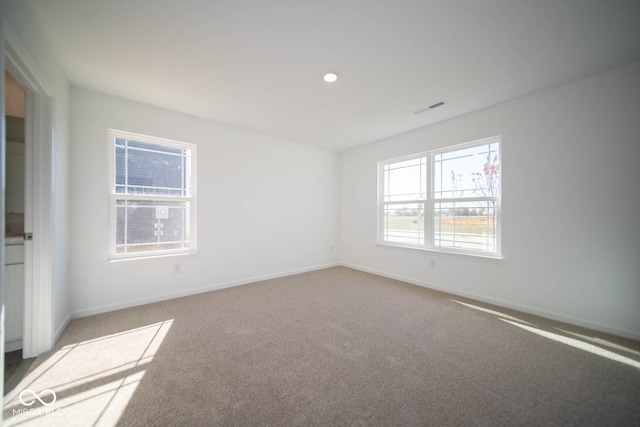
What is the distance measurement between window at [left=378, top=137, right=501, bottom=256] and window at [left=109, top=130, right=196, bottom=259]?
3.38 m

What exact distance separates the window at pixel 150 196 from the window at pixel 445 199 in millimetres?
3384

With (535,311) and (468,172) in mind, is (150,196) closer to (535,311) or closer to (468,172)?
(468,172)

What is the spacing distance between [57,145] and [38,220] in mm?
747

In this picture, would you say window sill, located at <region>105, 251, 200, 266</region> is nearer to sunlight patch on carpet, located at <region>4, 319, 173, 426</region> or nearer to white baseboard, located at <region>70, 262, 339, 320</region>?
white baseboard, located at <region>70, 262, 339, 320</region>

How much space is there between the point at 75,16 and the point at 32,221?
164 cm

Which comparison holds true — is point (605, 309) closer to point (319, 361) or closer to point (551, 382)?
point (551, 382)

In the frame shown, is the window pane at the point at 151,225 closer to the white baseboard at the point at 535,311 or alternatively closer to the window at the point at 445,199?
the window at the point at 445,199

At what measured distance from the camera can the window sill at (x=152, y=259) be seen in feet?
9.27

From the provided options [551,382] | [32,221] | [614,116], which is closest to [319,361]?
[551,382]

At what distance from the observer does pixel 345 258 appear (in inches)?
206

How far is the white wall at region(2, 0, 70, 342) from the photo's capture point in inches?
65.2

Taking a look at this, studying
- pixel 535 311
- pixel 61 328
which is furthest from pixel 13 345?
pixel 535 311

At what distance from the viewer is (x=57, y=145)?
2189 mm

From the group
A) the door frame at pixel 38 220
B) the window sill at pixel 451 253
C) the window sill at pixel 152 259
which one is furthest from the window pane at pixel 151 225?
the window sill at pixel 451 253
